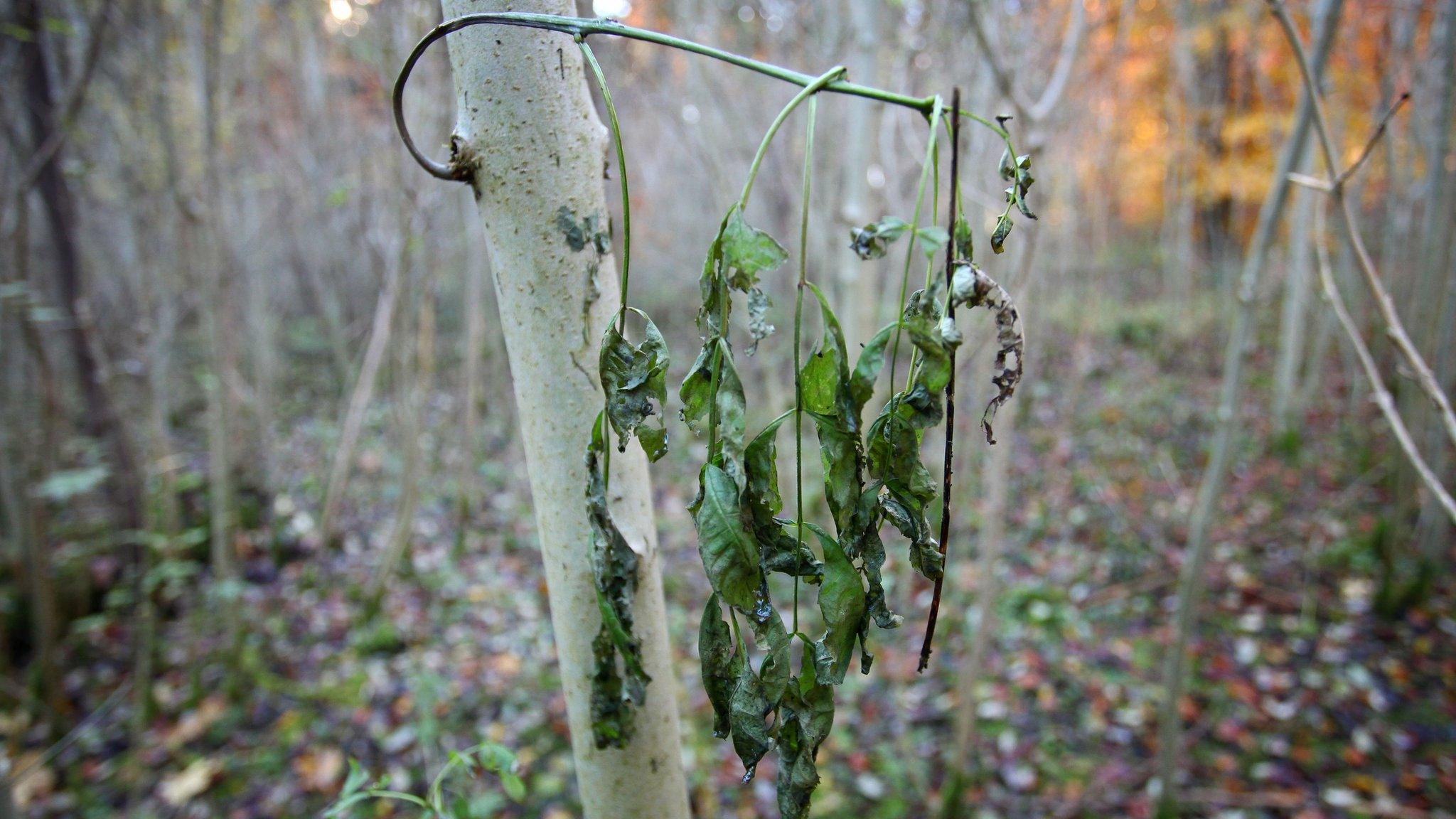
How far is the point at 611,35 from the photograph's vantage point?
614mm

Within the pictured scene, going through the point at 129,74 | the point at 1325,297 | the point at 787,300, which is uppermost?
the point at 129,74

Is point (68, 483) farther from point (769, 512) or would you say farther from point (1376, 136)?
point (1376, 136)

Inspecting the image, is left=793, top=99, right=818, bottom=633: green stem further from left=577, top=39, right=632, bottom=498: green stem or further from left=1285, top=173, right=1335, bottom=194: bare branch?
left=1285, top=173, right=1335, bottom=194: bare branch

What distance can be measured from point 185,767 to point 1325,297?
175 inches

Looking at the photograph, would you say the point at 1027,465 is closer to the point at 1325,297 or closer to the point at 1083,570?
the point at 1083,570

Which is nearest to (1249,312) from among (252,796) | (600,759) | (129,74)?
(600,759)

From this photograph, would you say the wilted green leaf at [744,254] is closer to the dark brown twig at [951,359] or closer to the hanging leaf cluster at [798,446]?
the hanging leaf cluster at [798,446]

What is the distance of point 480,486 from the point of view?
634 cm

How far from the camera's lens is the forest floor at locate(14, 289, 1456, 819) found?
9.70 feet

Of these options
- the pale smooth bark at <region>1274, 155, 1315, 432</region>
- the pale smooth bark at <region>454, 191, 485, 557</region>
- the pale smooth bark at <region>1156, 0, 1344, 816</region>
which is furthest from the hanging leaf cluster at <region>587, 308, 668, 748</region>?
the pale smooth bark at <region>1274, 155, 1315, 432</region>

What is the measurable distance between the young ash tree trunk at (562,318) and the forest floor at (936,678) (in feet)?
4.39

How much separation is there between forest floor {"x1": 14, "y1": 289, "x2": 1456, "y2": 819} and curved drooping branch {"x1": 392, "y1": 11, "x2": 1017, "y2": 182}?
5.99ft

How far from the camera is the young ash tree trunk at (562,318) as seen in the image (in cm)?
73

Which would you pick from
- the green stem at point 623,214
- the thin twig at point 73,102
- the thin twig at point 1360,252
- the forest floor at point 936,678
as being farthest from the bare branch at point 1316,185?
the thin twig at point 73,102
